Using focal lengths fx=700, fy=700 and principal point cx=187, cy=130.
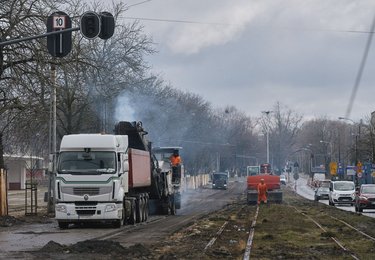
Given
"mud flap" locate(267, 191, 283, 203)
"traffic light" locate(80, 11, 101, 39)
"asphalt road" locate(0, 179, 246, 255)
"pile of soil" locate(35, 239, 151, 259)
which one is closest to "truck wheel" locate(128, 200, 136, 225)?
"asphalt road" locate(0, 179, 246, 255)

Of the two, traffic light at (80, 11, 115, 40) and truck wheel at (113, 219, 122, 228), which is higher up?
traffic light at (80, 11, 115, 40)

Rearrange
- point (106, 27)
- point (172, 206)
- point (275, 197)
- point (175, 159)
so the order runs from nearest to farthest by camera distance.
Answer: point (106, 27), point (172, 206), point (175, 159), point (275, 197)

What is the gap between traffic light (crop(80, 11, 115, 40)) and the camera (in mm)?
19516

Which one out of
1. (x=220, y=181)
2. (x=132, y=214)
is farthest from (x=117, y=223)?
(x=220, y=181)

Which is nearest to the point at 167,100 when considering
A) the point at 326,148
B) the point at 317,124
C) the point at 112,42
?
the point at 112,42

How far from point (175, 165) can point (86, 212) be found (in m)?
15.2

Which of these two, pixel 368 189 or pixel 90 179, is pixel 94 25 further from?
pixel 368 189

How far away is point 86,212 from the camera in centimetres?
2542

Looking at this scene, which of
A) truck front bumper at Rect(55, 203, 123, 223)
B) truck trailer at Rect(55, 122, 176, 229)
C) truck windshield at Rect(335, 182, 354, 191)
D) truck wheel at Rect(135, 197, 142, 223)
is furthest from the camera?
truck windshield at Rect(335, 182, 354, 191)

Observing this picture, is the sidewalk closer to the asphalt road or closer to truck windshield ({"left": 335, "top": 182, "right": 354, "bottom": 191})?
the asphalt road

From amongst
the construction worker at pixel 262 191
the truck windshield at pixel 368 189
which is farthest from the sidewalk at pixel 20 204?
the truck windshield at pixel 368 189

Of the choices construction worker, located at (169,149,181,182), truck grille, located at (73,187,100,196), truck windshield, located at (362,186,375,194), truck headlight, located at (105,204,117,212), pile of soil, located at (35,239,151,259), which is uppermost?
construction worker, located at (169,149,181,182)

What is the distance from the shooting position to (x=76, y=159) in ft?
83.4

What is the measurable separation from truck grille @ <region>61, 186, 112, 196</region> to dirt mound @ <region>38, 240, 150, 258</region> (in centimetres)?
759
